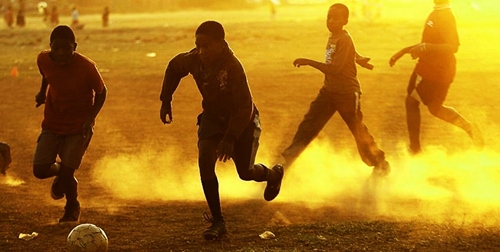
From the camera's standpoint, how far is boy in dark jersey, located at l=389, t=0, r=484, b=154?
9586 mm

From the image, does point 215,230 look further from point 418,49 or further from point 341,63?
point 418,49

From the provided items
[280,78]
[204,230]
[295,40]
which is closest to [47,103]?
[204,230]

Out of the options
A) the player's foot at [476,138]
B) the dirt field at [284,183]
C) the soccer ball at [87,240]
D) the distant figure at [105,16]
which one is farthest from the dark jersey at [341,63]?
the distant figure at [105,16]

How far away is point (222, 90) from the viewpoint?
6512 mm

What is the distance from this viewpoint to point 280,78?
19281mm

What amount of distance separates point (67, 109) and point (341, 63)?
2.91m

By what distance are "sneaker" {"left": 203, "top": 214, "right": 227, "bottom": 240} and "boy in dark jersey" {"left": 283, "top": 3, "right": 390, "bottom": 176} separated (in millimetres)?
2181

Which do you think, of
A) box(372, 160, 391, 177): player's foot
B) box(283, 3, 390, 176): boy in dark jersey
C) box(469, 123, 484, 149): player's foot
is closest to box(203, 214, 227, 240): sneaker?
box(283, 3, 390, 176): boy in dark jersey

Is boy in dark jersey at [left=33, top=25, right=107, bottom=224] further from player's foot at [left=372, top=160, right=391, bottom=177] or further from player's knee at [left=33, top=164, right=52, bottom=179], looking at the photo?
player's foot at [left=372, top=160, right=391, bottom=177]

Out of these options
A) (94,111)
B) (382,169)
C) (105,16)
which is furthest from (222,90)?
(105,16)

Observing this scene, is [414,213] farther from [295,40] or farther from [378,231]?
[295,40]

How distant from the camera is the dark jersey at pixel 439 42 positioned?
9.59 m

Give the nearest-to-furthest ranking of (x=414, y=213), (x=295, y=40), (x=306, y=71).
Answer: (x=414, y=213), (x=306, y=71), (x=295, y=40)

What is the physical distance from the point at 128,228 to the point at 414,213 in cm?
258
